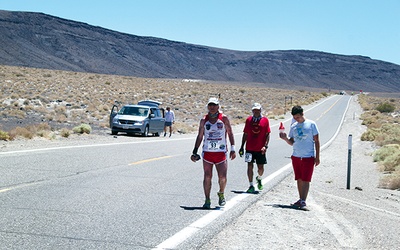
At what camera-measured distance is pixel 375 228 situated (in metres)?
7.89

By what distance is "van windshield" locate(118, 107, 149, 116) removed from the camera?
90.4 ft

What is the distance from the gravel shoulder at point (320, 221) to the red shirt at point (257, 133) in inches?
38.4

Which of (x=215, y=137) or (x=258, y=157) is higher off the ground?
(x=215, y=137)

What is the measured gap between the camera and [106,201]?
8.41 metres

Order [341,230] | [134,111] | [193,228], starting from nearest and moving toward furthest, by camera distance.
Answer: [193,228] < [341,230] < [134,111]

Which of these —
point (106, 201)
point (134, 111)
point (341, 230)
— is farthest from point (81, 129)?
point (341, 230)

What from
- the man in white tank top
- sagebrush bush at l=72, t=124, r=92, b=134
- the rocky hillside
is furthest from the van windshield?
the rocky hillside

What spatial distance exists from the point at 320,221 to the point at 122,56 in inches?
5921

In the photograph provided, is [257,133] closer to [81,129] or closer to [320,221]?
[320,221]

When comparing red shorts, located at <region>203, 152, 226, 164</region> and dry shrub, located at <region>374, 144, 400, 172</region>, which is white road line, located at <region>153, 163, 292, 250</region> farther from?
dry shrub, located at <region>374, 144, 400, 172</region>

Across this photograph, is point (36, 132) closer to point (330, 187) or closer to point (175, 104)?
point (330, 187)

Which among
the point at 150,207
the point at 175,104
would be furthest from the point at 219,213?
the point at 175,104

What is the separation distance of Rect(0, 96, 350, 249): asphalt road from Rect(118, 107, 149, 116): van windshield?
12.4 m

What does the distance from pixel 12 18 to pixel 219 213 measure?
146 m
